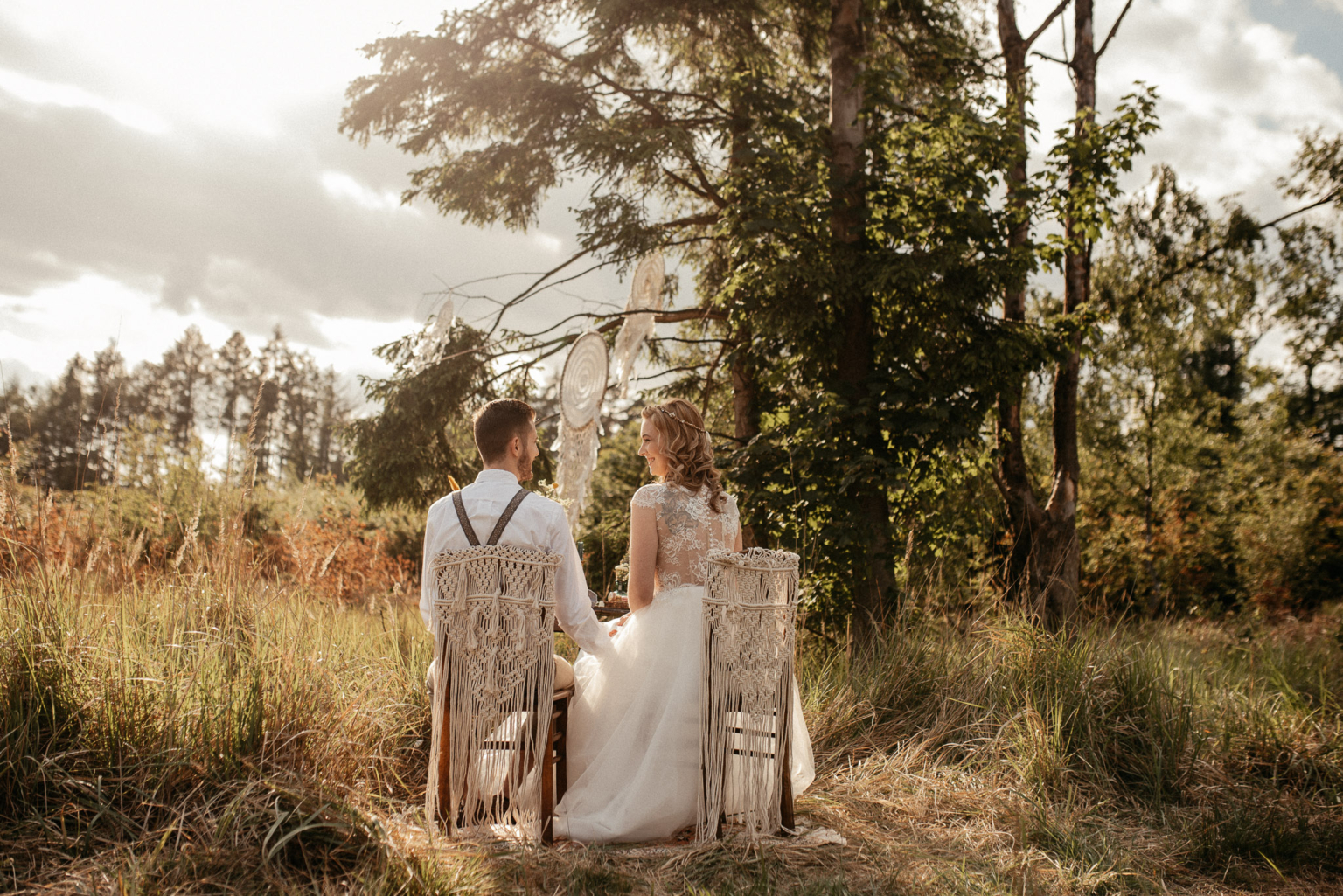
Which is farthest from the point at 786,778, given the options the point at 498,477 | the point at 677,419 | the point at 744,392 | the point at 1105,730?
the point at 744,392

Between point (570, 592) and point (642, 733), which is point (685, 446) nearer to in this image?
point (570, 592)

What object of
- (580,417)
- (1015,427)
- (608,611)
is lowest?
(608,611)

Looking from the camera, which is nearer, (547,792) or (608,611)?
(547,792)

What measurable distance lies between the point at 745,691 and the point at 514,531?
3.30 feet

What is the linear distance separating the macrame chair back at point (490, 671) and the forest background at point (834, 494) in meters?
0.34

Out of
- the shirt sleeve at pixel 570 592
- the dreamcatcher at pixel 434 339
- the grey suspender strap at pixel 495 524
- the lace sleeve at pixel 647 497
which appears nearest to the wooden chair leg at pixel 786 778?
the shirt sleeve at pixel 570 592

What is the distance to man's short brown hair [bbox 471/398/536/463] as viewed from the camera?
297cm

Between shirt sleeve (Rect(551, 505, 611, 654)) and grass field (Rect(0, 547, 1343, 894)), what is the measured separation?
739 mm

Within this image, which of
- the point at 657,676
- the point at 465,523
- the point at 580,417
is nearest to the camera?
the point at 465,523

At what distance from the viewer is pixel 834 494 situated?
6156 millimetres

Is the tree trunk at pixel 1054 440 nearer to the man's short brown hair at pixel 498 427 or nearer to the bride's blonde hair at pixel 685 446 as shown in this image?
the bride's blonde hair at pixel 685 446

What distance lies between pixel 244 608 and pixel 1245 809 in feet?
13.5

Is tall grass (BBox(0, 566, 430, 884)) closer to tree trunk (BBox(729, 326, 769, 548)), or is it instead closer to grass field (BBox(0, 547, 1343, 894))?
grass field (BBox(0, 547, 1343, 894))

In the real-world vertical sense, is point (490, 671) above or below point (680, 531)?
below
